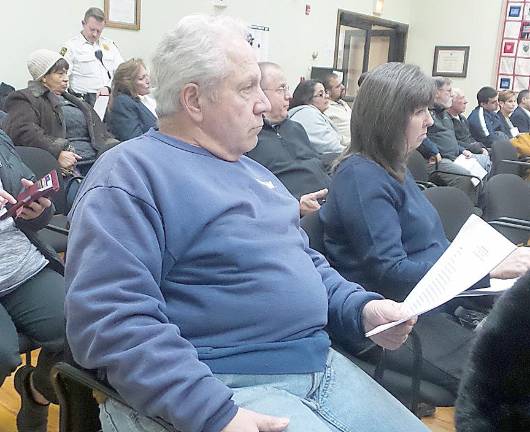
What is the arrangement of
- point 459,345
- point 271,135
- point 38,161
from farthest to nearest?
point 271,135 < point 38,161 < point 459,345

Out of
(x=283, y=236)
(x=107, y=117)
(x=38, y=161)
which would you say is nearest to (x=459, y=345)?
(x=283, y=236)

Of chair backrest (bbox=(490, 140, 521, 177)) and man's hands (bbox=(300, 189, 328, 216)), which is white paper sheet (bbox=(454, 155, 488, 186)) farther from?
man's hands (bbox=(300, 189, 328, 216))

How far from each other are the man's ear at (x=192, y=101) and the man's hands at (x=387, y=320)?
0.52 metres

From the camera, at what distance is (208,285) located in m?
1.11

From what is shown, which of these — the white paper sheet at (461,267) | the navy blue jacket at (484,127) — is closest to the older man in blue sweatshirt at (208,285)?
the white paper sheet at (461,267)

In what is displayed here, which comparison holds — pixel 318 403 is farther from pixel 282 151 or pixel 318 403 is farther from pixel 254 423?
pixel 282 151

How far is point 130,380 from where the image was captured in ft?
3.16

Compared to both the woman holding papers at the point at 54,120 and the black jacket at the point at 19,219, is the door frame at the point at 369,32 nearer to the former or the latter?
the woman holding papers at the point at 54,120

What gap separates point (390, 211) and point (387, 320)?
0.44 meters

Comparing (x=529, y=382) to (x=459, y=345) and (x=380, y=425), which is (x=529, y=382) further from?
(x=459, y=345)

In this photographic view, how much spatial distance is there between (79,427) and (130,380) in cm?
34

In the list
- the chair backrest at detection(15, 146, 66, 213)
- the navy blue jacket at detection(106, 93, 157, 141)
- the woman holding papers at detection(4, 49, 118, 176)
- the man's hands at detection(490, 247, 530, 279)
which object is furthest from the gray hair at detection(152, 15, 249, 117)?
the navy blue jacket at detection(106, 93, 157, 141)

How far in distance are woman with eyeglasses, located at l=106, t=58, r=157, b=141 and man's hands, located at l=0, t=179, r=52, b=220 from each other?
8.00 ft

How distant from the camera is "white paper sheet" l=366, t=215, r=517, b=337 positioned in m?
1.12
